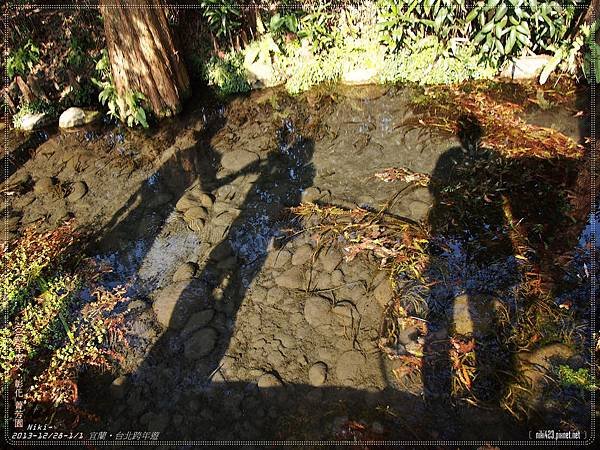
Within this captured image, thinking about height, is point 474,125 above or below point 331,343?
above

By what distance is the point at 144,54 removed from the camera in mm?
7086

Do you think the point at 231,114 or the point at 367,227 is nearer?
the point at 367,227

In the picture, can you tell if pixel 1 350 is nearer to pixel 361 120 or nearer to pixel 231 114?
pixel 231 114

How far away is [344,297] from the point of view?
13.2 ft

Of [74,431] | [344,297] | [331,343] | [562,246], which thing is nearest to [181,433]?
[74,431]

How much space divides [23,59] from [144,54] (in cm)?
367

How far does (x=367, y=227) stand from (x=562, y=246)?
81.4 inches

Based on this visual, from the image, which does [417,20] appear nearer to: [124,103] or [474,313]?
[474,313]

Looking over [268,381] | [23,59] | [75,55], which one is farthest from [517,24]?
[23,59]

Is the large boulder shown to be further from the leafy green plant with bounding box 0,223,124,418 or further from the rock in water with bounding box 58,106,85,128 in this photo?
the rock in water with bounding box 58,106,85,128

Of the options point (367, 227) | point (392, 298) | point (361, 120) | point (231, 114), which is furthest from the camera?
point (231, 114)

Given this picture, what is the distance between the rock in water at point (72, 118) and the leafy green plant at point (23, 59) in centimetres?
164

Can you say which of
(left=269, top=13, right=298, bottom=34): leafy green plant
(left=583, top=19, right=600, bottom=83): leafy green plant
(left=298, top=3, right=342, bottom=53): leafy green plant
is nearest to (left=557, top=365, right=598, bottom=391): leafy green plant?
(left=583, top=19, right=600, bottom=83): leafy green plant

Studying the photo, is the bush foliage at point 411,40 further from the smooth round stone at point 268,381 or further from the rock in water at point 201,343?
the smooth round stone at point 268,381
